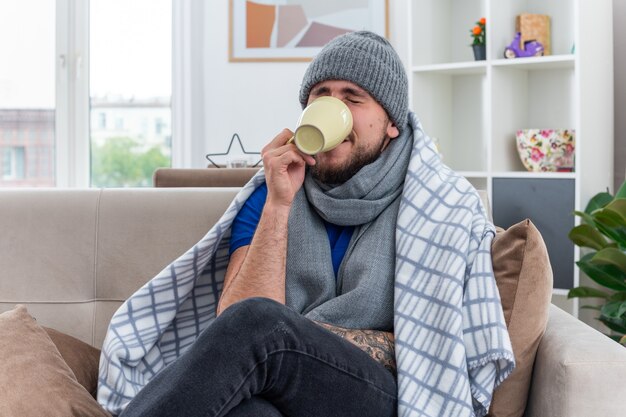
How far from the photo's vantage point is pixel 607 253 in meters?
2.99

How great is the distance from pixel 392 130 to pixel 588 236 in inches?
55.3

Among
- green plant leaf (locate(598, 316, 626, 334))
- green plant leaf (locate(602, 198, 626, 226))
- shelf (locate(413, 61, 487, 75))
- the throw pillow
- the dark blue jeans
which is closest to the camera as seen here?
→ the dark blue jeans

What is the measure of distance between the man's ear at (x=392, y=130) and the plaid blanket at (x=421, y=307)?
1.9 inches

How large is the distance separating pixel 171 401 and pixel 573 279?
2375 millimetres

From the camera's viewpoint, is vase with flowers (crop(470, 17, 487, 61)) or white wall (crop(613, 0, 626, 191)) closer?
white wall (crop(613, 0, 626, 191))

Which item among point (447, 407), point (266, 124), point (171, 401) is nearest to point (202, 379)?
point (171, 401)

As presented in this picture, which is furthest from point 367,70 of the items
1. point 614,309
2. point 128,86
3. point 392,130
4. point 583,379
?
point 128,86

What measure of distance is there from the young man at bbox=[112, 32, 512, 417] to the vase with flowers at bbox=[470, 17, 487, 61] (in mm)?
1832

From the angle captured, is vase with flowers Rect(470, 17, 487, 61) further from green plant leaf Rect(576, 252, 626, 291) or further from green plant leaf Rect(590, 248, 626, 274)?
green plant leaf Rect(590, 248, 626, 274)

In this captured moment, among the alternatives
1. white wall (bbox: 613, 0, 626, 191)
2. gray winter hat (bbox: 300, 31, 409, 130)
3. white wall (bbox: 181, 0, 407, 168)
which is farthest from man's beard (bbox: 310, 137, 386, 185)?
white wall (bbox: 181, 0, 407, 168)

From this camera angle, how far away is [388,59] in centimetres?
196

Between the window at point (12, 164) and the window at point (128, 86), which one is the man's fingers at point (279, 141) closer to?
the window at point (128, 86)

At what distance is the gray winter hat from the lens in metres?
1.91

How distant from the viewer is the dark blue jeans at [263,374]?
55.3 inches
